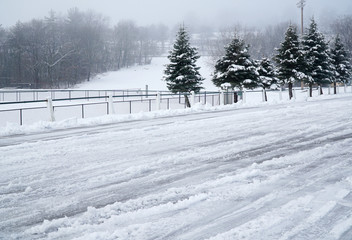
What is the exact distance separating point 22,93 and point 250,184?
48410mm

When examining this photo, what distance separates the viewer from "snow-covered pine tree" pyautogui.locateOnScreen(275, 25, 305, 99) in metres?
36.2

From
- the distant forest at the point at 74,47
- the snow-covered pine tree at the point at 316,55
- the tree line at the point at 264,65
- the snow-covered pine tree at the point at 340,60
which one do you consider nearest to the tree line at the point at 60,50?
the distant forest at the point at 74,47

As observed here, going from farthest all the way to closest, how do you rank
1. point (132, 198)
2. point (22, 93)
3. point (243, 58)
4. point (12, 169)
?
point (22, 93) < point (243, 58) < point (12, 169) < point (132, 198)

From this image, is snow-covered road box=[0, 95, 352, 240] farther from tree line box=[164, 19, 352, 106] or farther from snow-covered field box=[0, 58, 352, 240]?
tree line box=[164, 19, 352, 106]

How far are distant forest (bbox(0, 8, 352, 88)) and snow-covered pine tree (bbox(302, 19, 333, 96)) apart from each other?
8.37 m

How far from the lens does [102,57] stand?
102625 millimetres

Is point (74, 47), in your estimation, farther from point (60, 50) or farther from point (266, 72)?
point (266, 72)

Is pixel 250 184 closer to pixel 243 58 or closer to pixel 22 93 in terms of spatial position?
pixel 243 58

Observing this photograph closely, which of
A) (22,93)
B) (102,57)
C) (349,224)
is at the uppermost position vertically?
(102,57)

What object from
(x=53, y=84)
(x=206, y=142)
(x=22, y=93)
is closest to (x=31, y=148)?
(x=206, y=142)

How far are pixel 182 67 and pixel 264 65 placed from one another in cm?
1989

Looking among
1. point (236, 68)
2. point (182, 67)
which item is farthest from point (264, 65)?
point (182, 67)

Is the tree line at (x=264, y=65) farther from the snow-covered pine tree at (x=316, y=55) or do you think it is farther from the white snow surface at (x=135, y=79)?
the white snow surface at (x=135, y=79)

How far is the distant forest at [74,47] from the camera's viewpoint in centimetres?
7319
